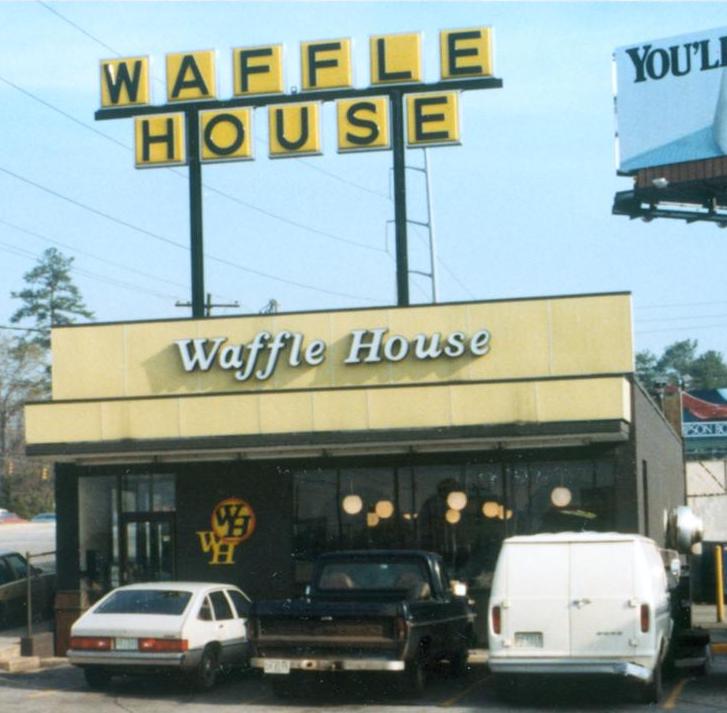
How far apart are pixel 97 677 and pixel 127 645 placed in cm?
94

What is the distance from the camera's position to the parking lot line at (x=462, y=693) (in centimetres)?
1750

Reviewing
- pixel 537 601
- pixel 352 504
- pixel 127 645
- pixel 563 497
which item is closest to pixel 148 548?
pixel 352 504

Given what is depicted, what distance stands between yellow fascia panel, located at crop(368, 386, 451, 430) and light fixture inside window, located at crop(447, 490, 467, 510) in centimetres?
174

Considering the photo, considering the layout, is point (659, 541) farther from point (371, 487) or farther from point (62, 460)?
point (62, 460)

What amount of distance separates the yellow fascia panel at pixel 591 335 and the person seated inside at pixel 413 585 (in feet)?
18.8

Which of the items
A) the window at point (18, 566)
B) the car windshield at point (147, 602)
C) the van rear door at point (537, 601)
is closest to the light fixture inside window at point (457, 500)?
the car windshield at point (147, 602)

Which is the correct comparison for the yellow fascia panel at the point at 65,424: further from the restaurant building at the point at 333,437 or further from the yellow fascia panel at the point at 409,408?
the yellow fascia panel at the point at 409,408

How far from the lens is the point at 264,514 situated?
24.6 m

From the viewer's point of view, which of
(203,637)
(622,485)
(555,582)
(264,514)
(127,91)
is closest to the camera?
(555,582)

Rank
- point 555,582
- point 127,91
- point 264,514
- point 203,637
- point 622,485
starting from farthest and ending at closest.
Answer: point 127,91
point 264,514
point 622,485
point 203,637
point 555,582

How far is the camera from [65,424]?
24.0 meters

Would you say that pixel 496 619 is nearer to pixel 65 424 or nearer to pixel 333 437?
pixel 333 437

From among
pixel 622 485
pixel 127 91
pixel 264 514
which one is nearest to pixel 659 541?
pixel 622 485

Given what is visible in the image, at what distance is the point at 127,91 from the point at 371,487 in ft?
31.5
